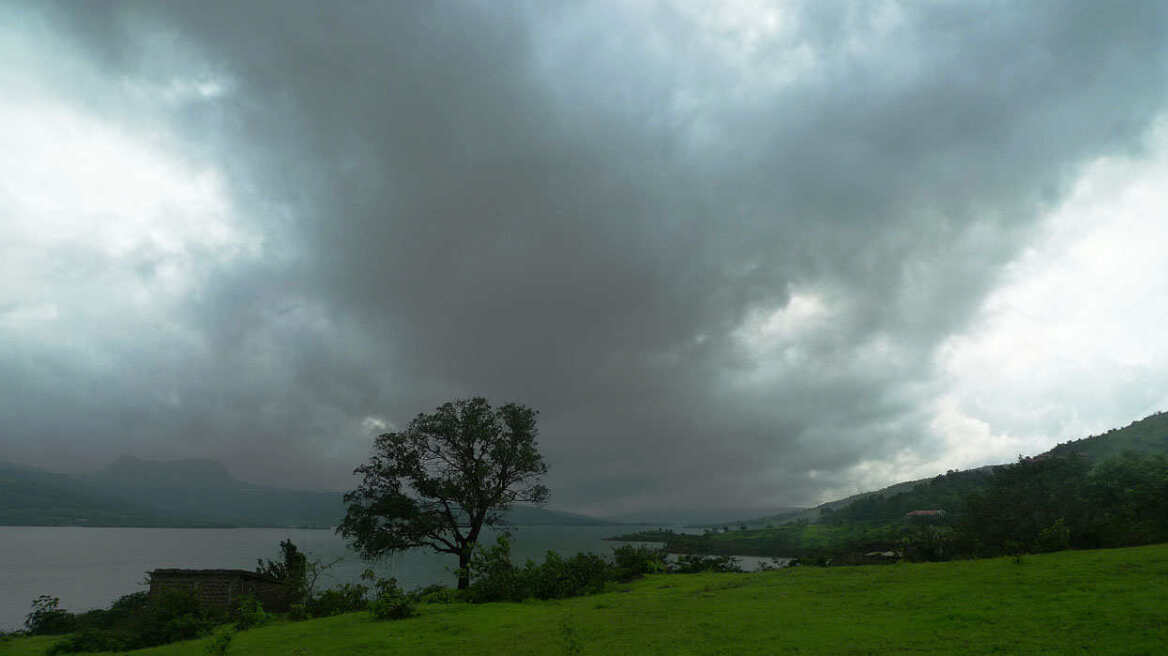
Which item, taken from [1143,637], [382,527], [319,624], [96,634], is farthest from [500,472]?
[1143,637]

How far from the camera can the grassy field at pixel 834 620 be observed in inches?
468

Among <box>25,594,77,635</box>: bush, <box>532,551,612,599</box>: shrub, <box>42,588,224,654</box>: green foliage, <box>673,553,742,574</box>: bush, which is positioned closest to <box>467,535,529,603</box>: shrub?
<box>532,551,612,599</box>: shrub

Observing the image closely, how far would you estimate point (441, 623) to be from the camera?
67.2ft

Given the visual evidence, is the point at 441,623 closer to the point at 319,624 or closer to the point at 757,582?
the point at 319,624

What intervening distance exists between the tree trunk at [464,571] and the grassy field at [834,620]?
325 inches

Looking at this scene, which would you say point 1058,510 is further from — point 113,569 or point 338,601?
point 113,569

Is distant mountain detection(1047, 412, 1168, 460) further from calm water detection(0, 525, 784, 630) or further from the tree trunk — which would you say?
the tree trunk

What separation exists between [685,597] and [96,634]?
24.9m

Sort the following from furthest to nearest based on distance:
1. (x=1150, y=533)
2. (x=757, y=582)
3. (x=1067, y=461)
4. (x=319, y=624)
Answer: (x=1067, y=461) → (x=757, y=582) → (x=1150, y=533) → (x=319, y=624)

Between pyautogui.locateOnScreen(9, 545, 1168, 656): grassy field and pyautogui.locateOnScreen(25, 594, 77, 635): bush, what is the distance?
376 inches

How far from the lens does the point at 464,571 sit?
33906 millimetres

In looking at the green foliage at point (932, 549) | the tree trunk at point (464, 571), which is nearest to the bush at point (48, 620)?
the tree trunk at point (464, 571)

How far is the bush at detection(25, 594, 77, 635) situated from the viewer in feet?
109

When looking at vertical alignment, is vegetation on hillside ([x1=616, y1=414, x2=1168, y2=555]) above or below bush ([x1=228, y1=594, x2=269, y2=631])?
above
